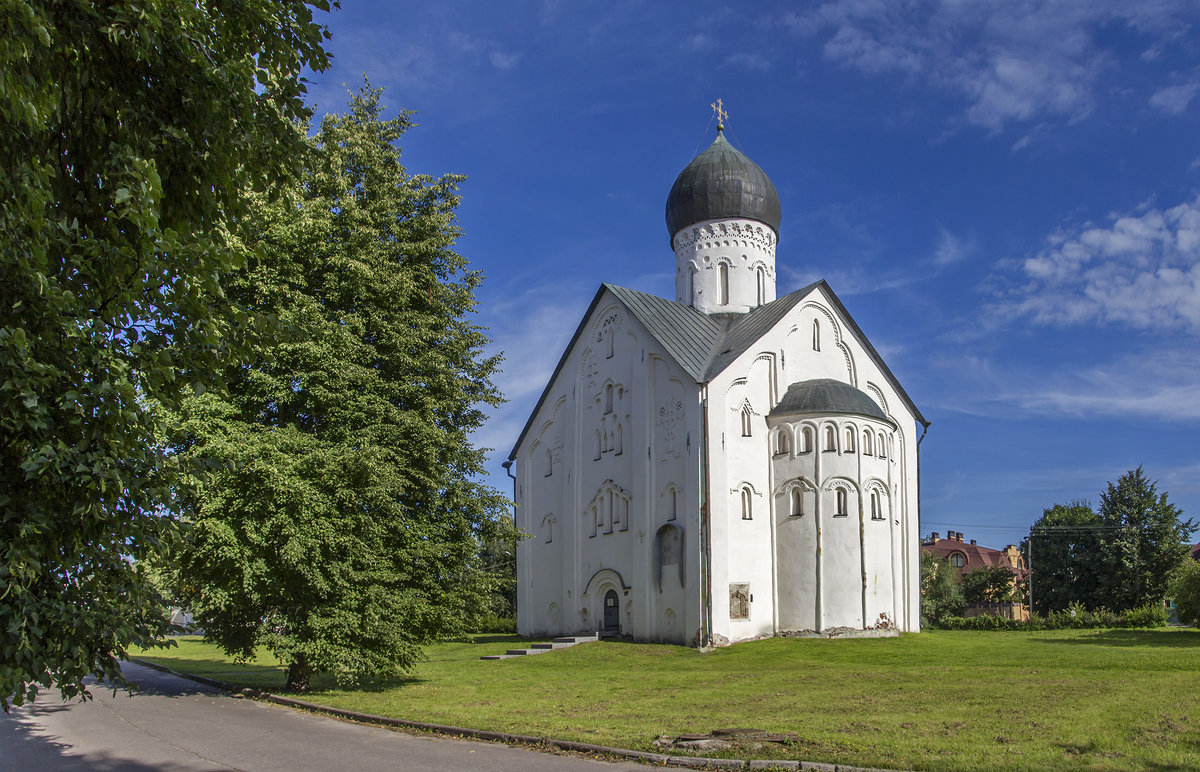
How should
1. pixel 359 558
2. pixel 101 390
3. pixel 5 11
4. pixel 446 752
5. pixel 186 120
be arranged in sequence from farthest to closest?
pixel 359 558 → pixel 446 752 → pixel 186 120 → pixel 101 390 → pixel 5 11

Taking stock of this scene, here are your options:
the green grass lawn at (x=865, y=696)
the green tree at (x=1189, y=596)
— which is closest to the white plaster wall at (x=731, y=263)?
the green grass lawn at (x=865, y=696)

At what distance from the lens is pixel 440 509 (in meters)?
20.8

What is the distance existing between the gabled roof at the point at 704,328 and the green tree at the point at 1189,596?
36.3 ft

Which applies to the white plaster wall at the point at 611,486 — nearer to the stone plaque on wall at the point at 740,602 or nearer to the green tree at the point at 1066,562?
the stone plaque on wall at the point at 740,602

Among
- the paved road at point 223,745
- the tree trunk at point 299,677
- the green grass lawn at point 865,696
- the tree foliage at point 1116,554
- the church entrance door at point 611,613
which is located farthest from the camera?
the tree foliage at point 1116,554

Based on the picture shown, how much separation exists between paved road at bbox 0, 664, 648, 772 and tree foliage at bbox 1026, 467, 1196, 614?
39.0 m

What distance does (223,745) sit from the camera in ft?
41.2

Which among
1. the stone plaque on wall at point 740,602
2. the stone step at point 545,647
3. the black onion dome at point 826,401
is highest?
the black onion dome at point 826,401

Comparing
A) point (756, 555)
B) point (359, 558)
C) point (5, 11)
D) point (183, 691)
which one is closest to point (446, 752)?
point (359, 558)

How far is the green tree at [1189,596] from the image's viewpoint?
27734 mm

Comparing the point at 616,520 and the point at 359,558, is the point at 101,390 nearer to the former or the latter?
the point at 359,558

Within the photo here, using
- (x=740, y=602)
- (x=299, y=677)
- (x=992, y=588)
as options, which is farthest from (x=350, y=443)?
(x=992, y=588)

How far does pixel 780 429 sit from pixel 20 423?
2779cm

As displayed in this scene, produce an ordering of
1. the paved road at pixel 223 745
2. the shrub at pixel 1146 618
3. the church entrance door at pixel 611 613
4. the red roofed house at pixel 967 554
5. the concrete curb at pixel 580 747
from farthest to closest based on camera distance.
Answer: the red roofed house at pixel 967 554, the church entrance door at pixel 611 613, the shrub at pixel 1146 618, the paved road at pixel 223 745, the concrete curb at pixel 580 747
